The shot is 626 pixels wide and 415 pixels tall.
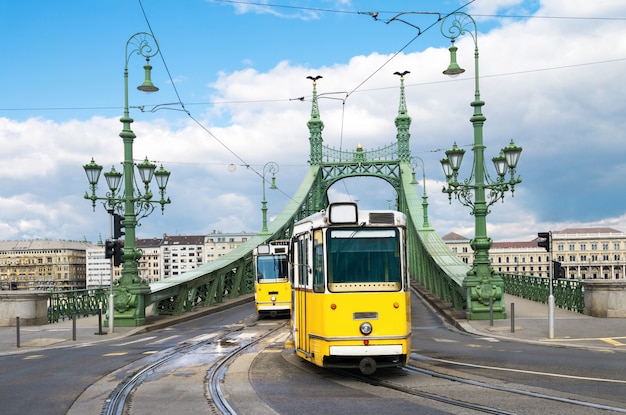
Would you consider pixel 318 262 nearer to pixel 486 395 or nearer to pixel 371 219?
pixel 371 219

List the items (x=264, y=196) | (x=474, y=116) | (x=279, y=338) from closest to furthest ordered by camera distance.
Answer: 1. (x=279, y=338)
2. (x=474, y=116)
3. (x=264, y=196)

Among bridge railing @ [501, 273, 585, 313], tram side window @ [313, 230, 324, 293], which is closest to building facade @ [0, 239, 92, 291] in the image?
bridge railing @ [501, 273, 585, 313]

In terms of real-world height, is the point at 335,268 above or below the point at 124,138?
below

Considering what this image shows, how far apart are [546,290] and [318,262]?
1735cm

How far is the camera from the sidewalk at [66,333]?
17.2m

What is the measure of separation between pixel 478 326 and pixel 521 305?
7.38m

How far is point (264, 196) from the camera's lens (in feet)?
141

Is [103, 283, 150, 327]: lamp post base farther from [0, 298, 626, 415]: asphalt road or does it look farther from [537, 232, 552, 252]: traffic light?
[537, 232, 552, 252]: traffic light

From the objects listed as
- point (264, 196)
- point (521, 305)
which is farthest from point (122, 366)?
point (264, 196)

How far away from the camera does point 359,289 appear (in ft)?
33.9

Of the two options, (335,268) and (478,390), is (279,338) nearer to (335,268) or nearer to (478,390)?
(335,268)

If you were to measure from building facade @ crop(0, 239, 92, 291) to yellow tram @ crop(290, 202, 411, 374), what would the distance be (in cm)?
14871

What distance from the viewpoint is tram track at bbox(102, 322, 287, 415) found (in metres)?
8.71

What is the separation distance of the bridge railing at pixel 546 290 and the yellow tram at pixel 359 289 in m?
11.1
